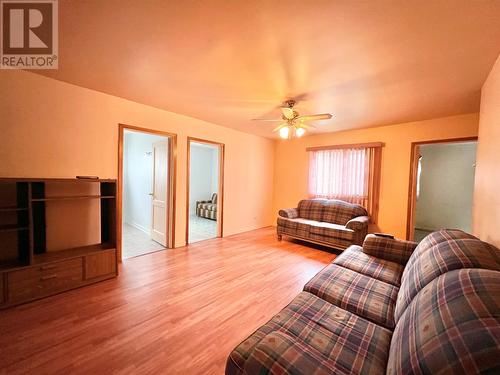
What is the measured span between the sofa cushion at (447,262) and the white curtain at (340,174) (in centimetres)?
294

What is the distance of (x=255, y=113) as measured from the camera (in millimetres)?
3416

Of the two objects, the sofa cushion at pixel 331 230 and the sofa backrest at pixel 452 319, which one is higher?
the sofa backrest at pixel 452 319

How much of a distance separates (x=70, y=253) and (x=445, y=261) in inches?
136

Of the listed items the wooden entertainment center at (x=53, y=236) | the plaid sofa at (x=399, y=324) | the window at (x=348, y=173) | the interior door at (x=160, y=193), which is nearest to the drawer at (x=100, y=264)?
the wooden entertainment center at (x=53, y=236)

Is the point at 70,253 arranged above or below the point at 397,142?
below

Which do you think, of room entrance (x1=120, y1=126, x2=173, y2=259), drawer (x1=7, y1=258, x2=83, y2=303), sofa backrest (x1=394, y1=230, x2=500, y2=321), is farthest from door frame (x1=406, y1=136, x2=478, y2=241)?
drawer (x1=7, y1=258, x2=83, y2=303)

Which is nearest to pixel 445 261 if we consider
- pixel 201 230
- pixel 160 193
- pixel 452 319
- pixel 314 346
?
pixel 452 319

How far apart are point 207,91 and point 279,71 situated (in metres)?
0.99

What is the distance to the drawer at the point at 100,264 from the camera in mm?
2402

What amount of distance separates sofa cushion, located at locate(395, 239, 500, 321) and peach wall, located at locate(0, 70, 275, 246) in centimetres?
332

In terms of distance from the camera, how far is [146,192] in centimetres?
486

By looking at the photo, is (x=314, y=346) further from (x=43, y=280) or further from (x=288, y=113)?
(x=43, y=280)

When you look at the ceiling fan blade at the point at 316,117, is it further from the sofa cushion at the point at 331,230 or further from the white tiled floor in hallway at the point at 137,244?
the white tiled floor in hallway at the point at 137,244

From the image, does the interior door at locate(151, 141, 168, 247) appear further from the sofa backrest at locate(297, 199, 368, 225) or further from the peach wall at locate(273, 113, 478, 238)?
the peach wall at locate(273, 113, 478, 238)
